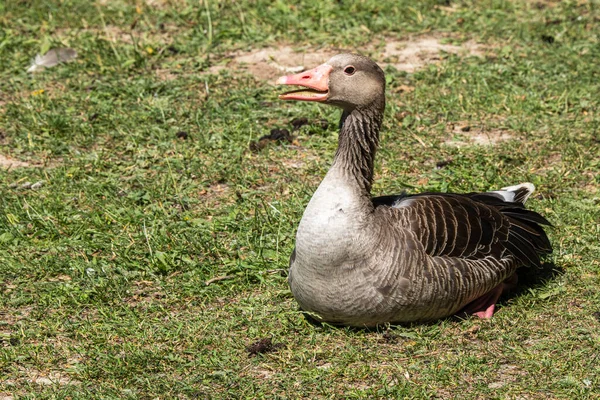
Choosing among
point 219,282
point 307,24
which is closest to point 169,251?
point 219,282

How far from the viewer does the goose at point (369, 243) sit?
529 cm

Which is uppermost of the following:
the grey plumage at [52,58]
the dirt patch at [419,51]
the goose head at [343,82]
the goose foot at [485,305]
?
the goose head at [343,82]

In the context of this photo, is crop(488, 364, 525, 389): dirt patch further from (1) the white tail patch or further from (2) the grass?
(1) the white tail patch

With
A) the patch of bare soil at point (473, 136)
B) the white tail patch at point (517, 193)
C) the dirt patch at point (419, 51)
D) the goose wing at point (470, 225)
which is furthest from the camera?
the dirt patch at point (419, 51)

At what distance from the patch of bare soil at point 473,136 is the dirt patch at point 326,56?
4.29ft

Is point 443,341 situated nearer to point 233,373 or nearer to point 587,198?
point 233,373

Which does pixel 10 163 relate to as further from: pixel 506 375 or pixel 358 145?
pixel 506 375

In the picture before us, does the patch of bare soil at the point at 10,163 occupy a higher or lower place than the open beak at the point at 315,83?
lower

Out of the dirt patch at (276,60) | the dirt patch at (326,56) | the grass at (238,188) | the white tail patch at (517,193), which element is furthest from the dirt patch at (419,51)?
the white tail patch at (517,193)

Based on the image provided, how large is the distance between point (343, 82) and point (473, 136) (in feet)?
10.5

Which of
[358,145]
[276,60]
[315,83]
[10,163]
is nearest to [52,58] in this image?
[10,163]

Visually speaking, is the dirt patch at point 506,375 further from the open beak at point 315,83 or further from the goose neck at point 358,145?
the open beak at point 315,83

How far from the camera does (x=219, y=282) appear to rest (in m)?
6.26

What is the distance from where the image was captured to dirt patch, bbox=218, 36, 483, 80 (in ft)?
31.2
